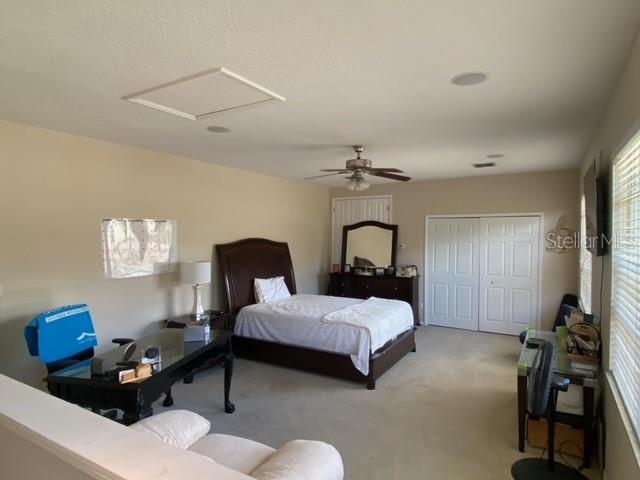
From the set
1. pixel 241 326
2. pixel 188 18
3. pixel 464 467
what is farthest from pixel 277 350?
pixel 188 18

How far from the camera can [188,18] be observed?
1597 mm

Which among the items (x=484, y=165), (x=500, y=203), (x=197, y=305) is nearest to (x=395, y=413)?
(x=197, y=305)

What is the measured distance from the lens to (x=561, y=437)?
111 inches

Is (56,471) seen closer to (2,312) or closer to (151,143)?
(2,312)

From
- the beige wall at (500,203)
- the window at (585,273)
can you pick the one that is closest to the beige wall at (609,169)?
the window at (585,273)

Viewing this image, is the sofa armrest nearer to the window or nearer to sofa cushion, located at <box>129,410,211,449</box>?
sofa cushion, located at <box>129,410,211,449</box>

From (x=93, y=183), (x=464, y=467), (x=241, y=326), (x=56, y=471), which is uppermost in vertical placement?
(x=93, y=183)

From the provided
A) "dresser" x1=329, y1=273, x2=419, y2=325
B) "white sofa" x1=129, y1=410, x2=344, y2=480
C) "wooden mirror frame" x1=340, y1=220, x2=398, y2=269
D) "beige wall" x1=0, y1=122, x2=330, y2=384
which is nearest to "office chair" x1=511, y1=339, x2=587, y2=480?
"white sofa" x1=129, y1=410, x2=344, y2=480

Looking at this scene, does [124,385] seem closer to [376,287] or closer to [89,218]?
[89,218]

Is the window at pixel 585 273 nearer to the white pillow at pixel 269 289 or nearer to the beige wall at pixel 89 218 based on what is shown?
the white pillow at pixel 269 289

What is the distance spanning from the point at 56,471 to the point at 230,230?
13.7ft

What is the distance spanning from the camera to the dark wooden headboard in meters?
5.08

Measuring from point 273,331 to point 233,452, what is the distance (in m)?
2.64

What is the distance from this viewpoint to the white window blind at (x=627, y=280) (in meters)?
1.78
